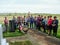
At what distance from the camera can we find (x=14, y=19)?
5578 mm

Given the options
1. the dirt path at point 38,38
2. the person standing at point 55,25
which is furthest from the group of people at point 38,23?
the dirt path at point 38,38

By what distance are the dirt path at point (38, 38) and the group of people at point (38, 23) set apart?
0.10 meters

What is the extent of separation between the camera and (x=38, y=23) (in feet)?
18.4

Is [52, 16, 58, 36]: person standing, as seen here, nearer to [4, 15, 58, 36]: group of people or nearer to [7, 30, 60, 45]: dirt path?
[4, 15, 58, 36]: group of people

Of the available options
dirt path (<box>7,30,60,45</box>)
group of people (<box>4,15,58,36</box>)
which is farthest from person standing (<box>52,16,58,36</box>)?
dirt path (<box>7,30,60,45</box>)

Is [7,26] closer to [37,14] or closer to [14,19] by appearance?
[14,19]

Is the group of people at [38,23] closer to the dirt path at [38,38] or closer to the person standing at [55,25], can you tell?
the person standing at [55,25]

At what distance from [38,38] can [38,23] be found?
0.33 metres

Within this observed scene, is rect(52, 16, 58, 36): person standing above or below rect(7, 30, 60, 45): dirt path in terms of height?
above

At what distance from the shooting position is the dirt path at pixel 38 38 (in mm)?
5480

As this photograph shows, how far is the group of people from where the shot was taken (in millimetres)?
A: 5539

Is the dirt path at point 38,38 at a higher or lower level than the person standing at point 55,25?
lower

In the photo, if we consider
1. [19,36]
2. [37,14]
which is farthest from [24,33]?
[37,14]

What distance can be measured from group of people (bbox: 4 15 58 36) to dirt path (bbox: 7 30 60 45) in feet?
0.34
